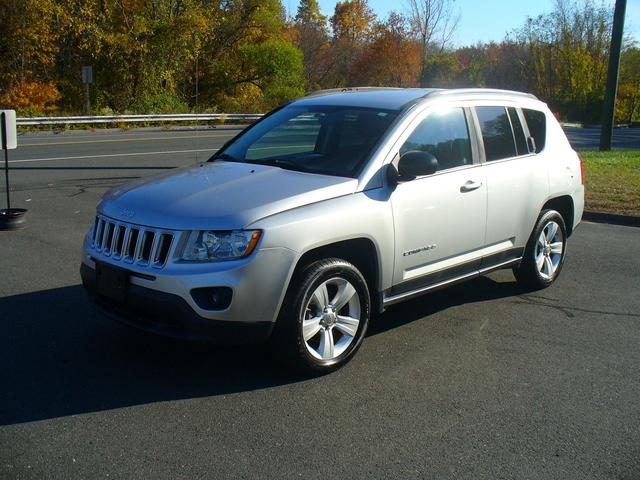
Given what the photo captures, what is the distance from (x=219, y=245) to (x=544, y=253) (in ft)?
11.9

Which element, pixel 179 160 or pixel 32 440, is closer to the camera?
pixel 32 440

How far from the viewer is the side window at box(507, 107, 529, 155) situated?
245 inches

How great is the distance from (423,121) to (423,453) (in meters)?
2.59

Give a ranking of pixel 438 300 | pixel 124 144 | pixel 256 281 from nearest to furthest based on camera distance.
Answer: pixel 256 281 → pixel 438 300 → pixel 124 144

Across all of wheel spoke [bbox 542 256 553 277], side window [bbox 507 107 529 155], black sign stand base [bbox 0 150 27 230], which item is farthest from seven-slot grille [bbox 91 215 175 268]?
black sign stand base [bbox 0 150 27 230]

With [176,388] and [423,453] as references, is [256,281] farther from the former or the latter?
[423,453]

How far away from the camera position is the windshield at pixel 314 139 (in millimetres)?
5082

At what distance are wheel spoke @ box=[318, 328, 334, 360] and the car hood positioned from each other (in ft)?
2.81

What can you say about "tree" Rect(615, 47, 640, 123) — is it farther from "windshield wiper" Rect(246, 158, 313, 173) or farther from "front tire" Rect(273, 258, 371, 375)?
"front tire" Rect(273, 258, 371, 375)

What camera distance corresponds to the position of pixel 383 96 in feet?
18.5

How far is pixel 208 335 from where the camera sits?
4145mm

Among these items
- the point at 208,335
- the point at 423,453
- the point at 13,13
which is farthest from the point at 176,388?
the point at 13,13

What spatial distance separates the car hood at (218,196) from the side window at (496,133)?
5.36 ft

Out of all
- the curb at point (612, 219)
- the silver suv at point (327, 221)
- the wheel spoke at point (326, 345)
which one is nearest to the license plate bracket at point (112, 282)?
the silver suv at point (327, 221)
